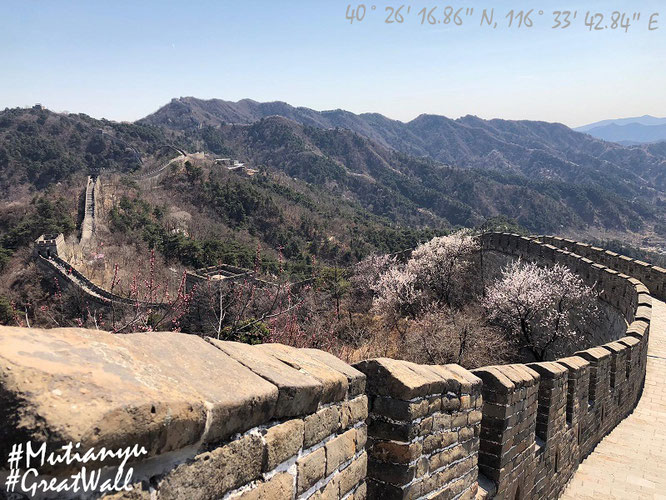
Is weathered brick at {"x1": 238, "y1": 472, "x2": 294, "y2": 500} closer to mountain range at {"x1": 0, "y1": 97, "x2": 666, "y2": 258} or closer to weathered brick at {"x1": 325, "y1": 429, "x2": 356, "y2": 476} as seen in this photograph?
weathered brick at {"x1": 325, "y1": 429, "x2": 356, "y2": 476}

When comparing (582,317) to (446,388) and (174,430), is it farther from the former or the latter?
(174,430)

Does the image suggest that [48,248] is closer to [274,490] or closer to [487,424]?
[487,424]

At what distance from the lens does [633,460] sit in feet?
22.1

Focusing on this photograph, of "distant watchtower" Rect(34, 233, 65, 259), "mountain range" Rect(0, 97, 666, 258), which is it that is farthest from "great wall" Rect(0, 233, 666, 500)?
"mountain range" Rect(0, 97, 666, 258)

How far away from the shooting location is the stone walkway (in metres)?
5.78

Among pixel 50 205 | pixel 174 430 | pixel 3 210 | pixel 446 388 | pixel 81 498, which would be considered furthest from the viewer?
pixel 3 210

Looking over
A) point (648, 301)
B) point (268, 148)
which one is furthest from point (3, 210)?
point (268, 148)

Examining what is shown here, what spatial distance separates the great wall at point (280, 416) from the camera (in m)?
1.18

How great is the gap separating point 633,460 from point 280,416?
705cm

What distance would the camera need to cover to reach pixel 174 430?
4.31 feet

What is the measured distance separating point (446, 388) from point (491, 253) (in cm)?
1937

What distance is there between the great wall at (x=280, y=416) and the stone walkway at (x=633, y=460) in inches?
14.6

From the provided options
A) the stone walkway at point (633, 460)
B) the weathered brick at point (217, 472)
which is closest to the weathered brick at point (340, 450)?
the weathered brick at point (217, 472)
